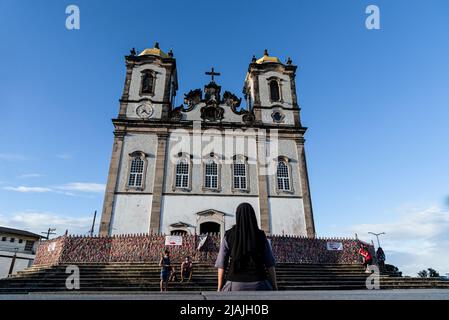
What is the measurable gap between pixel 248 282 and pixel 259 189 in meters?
16.4

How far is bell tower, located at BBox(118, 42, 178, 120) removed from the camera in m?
21.3

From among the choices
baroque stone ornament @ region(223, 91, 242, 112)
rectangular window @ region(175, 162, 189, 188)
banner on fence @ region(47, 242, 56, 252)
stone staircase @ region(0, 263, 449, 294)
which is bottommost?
stone staircase @ region(0, 263, 449, 294)

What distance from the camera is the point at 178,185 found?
1875 cm

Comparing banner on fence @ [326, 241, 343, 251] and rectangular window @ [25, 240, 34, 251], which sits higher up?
rectangular window @ [25, 240, 34, 251]

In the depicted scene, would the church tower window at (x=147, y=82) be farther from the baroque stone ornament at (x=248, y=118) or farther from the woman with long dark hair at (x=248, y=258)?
the woman with long dark hair at (x=248, y=258)

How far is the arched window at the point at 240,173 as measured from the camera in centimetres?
1919

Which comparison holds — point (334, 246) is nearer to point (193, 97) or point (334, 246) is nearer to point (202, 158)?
point (202, 158)

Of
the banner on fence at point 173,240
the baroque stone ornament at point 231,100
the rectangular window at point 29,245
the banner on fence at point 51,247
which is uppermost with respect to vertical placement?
the baroque stone ornament at point 231,100

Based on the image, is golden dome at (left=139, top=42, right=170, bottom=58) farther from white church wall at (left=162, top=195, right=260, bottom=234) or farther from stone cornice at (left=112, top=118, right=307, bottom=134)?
white church wall at (left=162, top=195, right=260, bottom=234)

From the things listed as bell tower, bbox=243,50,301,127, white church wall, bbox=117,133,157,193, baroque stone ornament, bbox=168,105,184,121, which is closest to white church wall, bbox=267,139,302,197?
bell tower, bbox=243,50,301,127

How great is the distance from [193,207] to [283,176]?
22.5 ft

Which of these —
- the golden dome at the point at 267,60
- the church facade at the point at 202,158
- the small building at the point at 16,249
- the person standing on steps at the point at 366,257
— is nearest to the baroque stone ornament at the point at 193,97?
the church facade at the point at 202,158

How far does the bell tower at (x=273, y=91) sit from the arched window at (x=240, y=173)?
400 centimetres

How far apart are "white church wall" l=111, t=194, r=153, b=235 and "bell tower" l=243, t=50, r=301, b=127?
10.8m
